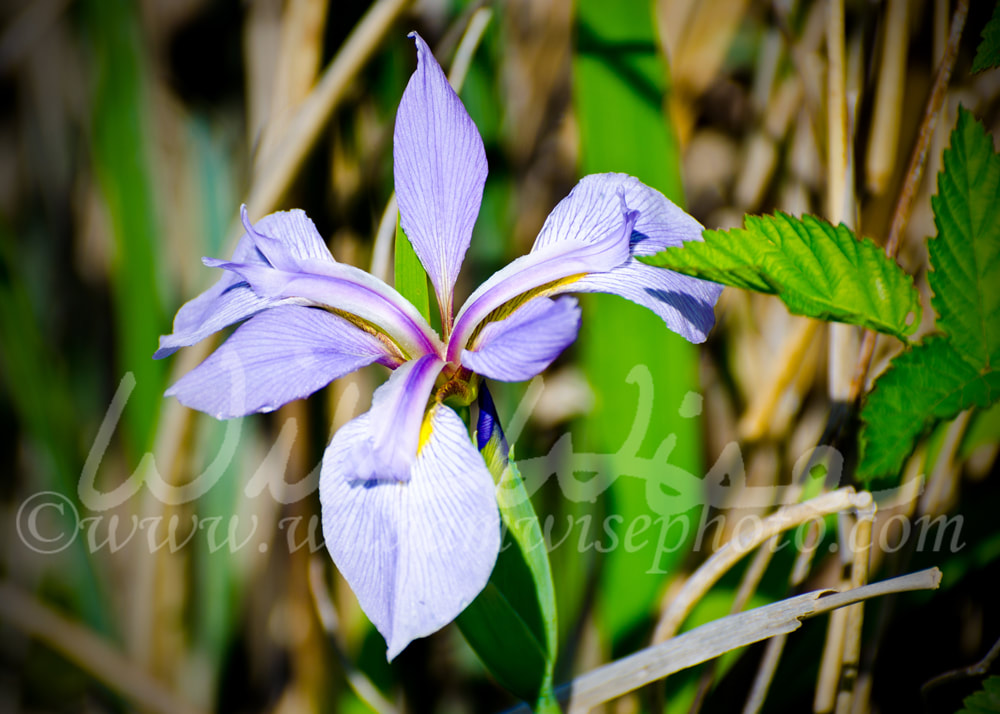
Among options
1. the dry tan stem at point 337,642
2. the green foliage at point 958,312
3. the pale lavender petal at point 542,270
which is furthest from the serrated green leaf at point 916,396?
the dry tan stem at point 337,642

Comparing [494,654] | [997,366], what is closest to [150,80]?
[494,654]

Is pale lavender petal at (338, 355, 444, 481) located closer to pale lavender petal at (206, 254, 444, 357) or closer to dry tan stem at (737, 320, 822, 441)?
pale lavender petal at (206, 254, 444, 357)

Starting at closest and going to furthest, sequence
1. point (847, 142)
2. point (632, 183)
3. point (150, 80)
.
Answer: point (632, 183) → point (847, 142) → point (150, 80)

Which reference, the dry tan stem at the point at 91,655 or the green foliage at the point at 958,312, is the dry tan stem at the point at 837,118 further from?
the dry tan stem at the point at 91,655

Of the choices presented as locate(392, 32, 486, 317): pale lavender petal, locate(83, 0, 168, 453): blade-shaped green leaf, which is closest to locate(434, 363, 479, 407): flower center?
locate(392, 32, 486, 317): pale lavender petal

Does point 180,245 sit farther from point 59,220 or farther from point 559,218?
point 559,218
